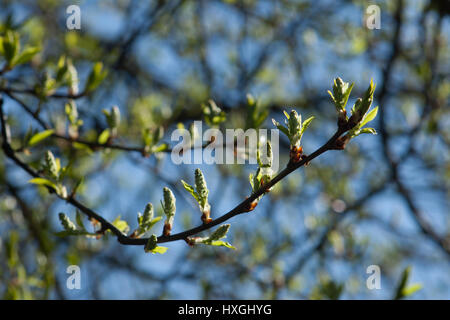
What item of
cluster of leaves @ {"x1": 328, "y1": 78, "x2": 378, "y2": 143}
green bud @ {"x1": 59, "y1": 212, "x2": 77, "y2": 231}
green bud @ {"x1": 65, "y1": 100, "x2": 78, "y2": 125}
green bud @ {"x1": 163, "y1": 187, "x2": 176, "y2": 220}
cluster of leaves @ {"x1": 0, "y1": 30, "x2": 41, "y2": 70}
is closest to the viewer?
cluster of leaves @ {"x1": 328, "y1": 78, "x2": 378, "y2": 143}

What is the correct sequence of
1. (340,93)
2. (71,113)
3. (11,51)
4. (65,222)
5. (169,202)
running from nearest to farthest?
(340,93) → (169,202) → (65,222) → (11,51) → (71,113)

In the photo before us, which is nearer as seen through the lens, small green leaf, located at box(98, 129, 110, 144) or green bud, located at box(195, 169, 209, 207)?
green bud, located at box(195, 169, 209, 207)

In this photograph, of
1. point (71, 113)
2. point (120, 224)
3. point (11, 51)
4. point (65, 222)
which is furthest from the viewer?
point (71, 113)

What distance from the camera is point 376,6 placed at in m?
3.25

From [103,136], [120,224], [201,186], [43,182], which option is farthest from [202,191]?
[103,136]

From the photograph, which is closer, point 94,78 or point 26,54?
point 26,54

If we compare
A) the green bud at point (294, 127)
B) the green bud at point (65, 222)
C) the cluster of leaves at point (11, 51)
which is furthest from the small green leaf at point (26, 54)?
the green bud at point (294, 127)

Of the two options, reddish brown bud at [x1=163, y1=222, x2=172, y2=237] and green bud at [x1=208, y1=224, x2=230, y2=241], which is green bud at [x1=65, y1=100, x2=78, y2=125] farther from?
green bud at [x1=208, y1=224, x2=230, y2=241]

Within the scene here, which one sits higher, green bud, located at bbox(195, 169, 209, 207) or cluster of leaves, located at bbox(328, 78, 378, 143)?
cluster of leaves, located at bbox(328, 78, 378, 143)

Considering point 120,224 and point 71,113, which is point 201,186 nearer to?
point 120,224

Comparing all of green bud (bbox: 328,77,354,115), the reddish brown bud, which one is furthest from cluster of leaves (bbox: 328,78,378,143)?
the reddish brown bud

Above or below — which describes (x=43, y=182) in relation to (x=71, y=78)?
below

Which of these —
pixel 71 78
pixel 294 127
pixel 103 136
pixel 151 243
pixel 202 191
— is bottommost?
pixel 151 243
